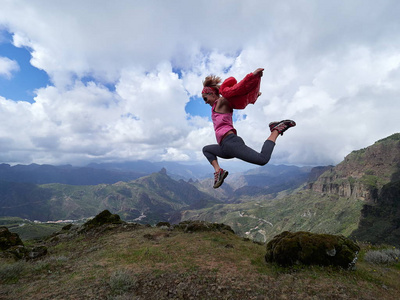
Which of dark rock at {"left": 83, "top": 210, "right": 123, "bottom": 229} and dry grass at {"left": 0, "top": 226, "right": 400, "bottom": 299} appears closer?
dry grass at {"left": 0, "top": 226, "right": 400, "bottom": 299}

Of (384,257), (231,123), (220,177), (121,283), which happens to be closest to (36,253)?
(121,283)

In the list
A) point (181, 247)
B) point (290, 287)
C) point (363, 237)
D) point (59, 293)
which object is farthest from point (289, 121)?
point (363, 237)

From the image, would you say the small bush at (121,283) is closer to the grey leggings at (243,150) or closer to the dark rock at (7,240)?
the grey leggings at (243,150)

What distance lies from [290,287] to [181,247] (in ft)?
26.0

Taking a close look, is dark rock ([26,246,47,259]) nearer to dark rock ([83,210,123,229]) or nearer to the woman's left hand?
A: dark rock ([83,210,123,229])

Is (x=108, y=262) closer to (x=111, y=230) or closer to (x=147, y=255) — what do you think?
(x=147, y=255)

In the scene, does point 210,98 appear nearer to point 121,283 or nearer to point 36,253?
point 121,283

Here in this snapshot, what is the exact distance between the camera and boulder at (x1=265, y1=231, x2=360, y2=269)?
8.52 meters

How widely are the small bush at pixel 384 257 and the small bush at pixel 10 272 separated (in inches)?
703

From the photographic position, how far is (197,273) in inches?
340

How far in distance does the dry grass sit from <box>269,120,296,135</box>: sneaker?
5.42 m

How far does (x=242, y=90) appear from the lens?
5.34m

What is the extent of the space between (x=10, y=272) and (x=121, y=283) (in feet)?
21.1

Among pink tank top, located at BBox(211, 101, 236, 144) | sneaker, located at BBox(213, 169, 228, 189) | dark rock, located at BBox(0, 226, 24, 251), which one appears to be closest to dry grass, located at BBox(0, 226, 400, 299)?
sneaker, located at BBox(213, 169, 228, 189)
